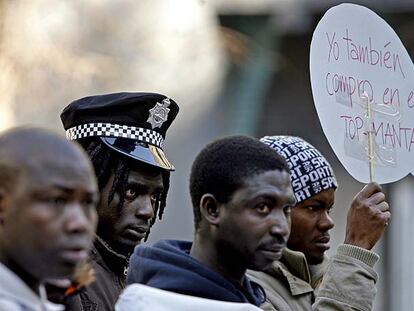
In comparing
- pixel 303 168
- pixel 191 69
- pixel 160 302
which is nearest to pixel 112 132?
pixel 303 168

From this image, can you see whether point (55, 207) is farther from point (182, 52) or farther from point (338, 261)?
point (182, 52)

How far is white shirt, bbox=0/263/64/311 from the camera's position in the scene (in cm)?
231

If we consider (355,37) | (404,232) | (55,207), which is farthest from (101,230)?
(404,232)

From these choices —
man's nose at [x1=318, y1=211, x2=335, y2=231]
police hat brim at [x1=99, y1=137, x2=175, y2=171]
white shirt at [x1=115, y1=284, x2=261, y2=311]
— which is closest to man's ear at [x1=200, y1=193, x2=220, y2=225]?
white shirt at [x1=115, y1=284, x2=261, y2=311]

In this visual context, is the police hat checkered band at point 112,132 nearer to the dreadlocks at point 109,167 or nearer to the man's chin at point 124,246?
the dreadlocks at point 109,167

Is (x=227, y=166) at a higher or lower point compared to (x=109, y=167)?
higher

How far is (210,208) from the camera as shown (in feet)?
9.78

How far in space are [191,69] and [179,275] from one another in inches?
196

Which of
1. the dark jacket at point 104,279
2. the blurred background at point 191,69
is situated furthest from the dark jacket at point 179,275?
the blurred background at point 191,69

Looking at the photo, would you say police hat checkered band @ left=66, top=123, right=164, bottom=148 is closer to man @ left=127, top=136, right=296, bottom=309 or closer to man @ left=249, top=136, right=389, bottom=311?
man @ left=249, top=136, right=389, bottom=311

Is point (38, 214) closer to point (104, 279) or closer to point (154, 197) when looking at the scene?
point (104, 279)

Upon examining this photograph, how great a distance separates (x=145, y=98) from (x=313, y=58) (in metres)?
0.55

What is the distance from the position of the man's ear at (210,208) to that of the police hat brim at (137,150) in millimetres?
672

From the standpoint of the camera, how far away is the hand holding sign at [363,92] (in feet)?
12.1
